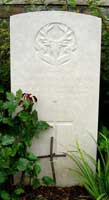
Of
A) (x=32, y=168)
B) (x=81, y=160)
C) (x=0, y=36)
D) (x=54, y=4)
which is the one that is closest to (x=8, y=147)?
(x=32, y=168)

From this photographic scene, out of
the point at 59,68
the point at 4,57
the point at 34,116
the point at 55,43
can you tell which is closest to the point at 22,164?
the point at 34,116

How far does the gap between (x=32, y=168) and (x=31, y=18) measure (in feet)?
3.67

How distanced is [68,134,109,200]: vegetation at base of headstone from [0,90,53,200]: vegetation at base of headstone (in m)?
0.26

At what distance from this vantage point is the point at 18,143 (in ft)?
8.34

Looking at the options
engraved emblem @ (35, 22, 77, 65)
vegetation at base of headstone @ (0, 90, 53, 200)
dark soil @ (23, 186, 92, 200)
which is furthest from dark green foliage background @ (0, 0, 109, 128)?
dark soil @ (23, 186, 92, 200)

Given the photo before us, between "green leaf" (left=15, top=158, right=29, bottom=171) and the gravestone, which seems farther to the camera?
the gravestone

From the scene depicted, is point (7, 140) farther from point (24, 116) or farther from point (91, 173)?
point (91, 173)

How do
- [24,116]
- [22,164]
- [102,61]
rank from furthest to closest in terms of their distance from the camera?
[102,61] < [24,116] < [22,164]

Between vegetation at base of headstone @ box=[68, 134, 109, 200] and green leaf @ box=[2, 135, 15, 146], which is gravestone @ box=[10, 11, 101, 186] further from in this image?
green leaf @ box=[2, 135, 15, 146]

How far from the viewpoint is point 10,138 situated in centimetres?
249

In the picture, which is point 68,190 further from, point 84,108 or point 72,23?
point 72,23

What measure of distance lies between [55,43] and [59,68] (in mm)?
194

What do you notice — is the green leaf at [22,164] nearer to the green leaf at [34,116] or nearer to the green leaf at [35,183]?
the green leaf at [35,183]

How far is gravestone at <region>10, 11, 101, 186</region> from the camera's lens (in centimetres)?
268
